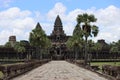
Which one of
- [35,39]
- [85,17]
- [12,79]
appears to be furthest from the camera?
[35,39]

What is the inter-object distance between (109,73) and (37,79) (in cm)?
673

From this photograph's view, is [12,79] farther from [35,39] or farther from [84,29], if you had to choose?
[35,39]

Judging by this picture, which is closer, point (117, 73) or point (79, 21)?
point (117, 73)

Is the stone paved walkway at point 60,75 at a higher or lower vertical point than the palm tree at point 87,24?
lower

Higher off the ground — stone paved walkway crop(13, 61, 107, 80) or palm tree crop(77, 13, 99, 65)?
palm tree crop(77, 13, 99, 65)

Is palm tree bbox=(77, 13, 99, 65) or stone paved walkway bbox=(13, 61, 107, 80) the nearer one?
stone paved walkway bbox=(13, 61, 107, 80)

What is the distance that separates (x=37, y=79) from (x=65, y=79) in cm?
249

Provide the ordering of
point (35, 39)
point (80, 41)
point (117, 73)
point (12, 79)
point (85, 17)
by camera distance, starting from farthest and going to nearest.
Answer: point (80, 41)
point (35, 39)
point (85, 17)
point (12, 79)
point (117, 73)

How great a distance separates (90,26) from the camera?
79312 mm

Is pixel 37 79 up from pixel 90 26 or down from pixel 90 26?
down

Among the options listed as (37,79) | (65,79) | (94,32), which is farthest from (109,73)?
(94,32)

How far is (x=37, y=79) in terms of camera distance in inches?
1303

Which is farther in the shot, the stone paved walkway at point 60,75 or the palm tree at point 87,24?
the palm tree at point 87,24

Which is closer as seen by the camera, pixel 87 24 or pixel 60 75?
pixel 60 75
